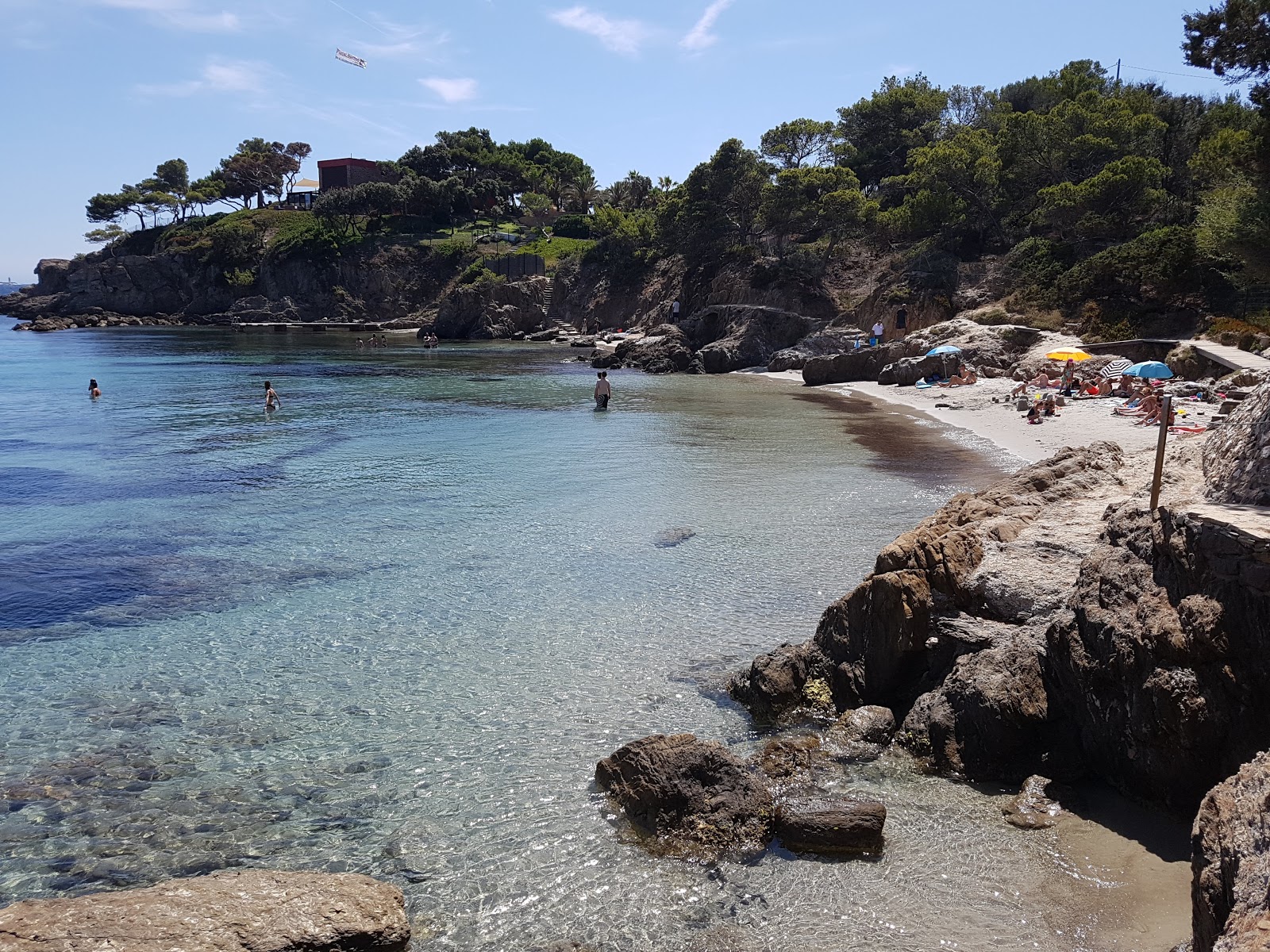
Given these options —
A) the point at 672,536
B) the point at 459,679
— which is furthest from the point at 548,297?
the point at 459,679

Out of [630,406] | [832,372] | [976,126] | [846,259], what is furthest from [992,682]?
[976,126]

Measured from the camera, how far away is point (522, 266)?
90.9 metres

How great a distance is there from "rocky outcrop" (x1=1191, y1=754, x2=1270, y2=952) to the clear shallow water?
1404 millimetres

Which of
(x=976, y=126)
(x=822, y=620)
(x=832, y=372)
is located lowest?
(x=822, y=620)

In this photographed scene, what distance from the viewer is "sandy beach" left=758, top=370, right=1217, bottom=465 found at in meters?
23.1

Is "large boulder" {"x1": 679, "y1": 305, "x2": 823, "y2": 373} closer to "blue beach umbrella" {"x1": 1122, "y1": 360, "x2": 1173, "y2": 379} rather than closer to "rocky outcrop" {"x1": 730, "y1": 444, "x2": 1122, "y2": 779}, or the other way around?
"blue beach umbrella" {"x1": 1122, "y1": 360, "x2": 1173, "y2": 379}

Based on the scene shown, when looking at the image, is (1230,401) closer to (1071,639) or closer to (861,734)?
(1071,639)

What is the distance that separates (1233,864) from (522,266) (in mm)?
91248

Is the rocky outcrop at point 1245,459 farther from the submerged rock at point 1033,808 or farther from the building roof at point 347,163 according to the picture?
the building roof at point 347,163

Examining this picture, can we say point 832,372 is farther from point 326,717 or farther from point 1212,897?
point 1212,897

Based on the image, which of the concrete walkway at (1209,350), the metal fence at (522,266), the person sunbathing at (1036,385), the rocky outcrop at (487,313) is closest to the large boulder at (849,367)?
the concrete walkway at (1209,350)

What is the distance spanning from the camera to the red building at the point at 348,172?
120 m

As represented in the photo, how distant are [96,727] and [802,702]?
7.50m

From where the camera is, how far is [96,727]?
8.98m
